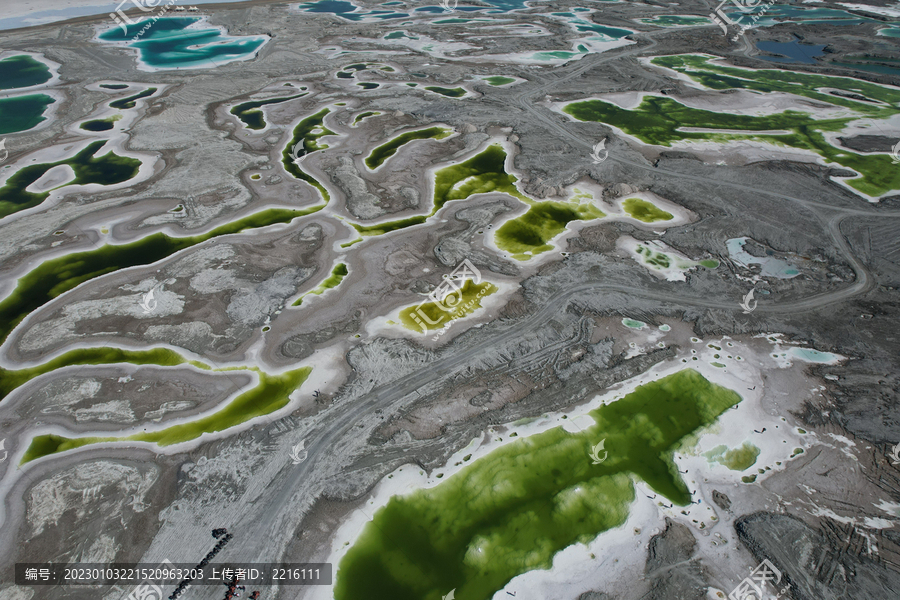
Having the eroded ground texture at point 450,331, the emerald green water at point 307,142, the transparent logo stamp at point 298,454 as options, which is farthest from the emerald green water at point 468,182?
the transparent logo stamp at point 298,454

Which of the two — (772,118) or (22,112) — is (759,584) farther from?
(22,112)

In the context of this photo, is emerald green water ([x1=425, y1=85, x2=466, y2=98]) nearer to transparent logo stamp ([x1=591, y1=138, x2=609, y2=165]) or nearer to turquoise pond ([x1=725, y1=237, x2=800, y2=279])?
transparent logo stamp ([x1=591, y1=138, x2=609, y2=165])

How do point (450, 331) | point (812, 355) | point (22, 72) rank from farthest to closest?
1. point (22, 72)
2. point (450, 331)
3. point (812, 355)

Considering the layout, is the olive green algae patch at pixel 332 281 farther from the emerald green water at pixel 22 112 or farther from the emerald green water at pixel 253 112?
the emerald green water at pixel 22 112

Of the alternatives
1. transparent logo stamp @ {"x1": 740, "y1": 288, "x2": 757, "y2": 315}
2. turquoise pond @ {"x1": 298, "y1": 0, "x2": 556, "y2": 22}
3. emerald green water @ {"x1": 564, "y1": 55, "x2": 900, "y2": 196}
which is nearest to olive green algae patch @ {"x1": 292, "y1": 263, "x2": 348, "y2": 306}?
transparent logo stamp @ {"x1": 740, "y1": 288, "x2": 757, "y2": 315}

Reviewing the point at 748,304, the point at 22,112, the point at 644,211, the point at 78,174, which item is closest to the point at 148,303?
the point at 78,174

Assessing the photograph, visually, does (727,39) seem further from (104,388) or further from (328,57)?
(104,388)

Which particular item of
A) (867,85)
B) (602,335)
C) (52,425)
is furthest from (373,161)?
(867,85)
